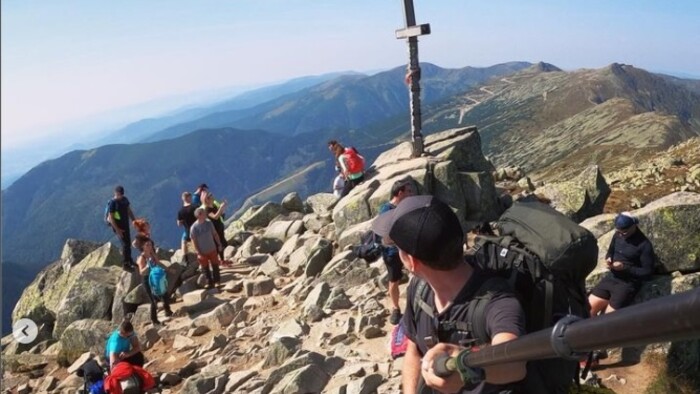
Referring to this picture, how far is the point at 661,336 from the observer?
144cm

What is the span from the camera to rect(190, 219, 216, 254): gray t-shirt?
17078mm

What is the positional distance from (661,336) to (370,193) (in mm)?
17706

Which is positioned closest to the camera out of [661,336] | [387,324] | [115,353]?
[661,336]

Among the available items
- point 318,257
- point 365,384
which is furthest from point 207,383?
point 318,257

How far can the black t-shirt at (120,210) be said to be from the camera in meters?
18.7

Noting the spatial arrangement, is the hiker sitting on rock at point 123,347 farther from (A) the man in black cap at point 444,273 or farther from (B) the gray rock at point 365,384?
(A) the man in black cap at point 444,273

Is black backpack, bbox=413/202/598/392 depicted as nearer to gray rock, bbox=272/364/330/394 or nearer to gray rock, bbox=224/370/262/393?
gray rock, bbox=272/364/330/394

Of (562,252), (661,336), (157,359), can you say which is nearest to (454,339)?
(562,252)

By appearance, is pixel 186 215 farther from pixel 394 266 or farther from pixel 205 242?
pixel 394 266

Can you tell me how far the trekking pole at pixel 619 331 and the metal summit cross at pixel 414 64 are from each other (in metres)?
17.2

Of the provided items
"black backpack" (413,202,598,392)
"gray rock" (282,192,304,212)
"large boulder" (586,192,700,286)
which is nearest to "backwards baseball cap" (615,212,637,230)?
"large boulder" (586,192,700,286)

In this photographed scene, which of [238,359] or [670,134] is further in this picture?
[670,134]

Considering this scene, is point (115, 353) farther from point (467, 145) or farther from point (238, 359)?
point (467, 145)

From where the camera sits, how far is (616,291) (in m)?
9.96
